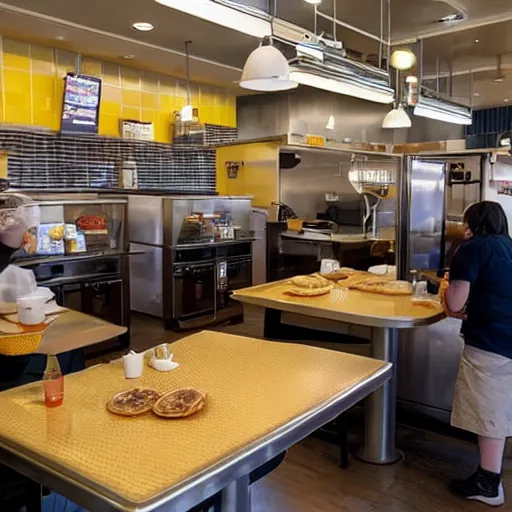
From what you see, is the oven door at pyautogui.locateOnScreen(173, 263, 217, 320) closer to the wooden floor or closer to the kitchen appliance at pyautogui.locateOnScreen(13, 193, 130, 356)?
the kitchen appliance at pyautogui.locateOnScreen(13, 193, 130, 356)

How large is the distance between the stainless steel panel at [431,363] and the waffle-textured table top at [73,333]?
2.17m

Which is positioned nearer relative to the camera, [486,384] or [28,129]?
[486,384]

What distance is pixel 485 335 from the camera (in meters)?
2.77

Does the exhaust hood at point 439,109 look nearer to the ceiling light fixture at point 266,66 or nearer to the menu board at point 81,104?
the ceiling light fixture at point 266,66

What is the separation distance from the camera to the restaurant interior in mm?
1655

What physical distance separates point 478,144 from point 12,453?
24.9 feet

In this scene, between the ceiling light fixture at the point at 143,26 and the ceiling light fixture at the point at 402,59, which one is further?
the ceiling light fixture at the point at 143,26

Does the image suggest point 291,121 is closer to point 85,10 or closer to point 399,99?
point 399,99

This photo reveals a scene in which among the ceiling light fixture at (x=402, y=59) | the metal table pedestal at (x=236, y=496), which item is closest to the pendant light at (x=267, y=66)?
the metal table pedestal at (x=236, y=496)

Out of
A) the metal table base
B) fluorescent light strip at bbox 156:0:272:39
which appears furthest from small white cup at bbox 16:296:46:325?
the metal table base

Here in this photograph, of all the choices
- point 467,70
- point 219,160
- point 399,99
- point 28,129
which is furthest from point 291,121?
point 28,129

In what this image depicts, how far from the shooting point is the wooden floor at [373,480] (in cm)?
283

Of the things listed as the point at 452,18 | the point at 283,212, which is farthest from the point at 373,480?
the point at 283,212

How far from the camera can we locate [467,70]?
811 cm
